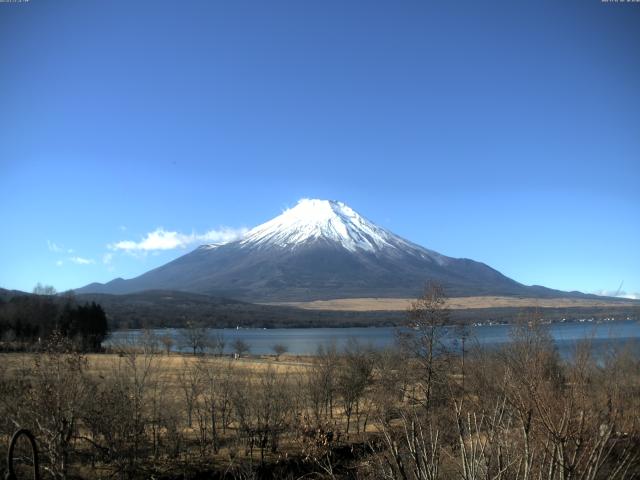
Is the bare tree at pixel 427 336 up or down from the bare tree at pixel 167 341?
up

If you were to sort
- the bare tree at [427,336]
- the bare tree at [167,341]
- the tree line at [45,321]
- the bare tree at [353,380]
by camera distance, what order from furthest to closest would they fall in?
the tree line at [45,321] < the bare tree at [167,341] < the bare tree at [353,380] < the bare tree at [427,336]

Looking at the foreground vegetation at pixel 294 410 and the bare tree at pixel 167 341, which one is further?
the bare tree at pixel 167 341

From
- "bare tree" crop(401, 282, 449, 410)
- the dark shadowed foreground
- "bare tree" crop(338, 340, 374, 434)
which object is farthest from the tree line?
"bare tree" crop(401, 282, 449, 410)

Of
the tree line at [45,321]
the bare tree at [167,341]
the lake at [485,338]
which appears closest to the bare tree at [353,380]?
the lake at [485,338]

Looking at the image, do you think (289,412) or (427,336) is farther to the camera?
(289,412)

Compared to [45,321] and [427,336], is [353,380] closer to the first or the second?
[427,336]

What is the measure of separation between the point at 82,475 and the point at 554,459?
19.1m

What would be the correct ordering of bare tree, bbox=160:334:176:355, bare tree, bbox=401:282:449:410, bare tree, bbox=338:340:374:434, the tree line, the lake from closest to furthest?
the lake, bare tree, bbox=401:282:449:410, bare tree, bbox=338:340:374:434, bare tree, bbox=160:334:176:355, the tree line

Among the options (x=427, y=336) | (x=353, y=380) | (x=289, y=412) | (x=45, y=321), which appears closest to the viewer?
(x=427, y=336)

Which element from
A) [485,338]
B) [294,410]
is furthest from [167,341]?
[485,338]

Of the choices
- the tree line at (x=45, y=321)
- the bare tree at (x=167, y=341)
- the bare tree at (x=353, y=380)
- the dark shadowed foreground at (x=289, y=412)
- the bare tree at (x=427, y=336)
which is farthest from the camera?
the tree line at (x=45, y=321)

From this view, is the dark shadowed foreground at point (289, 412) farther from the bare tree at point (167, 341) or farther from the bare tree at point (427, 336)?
the bare tree at point (167, 341)

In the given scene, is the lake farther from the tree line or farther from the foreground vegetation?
the tree line

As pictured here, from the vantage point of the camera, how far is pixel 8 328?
3100 inches
